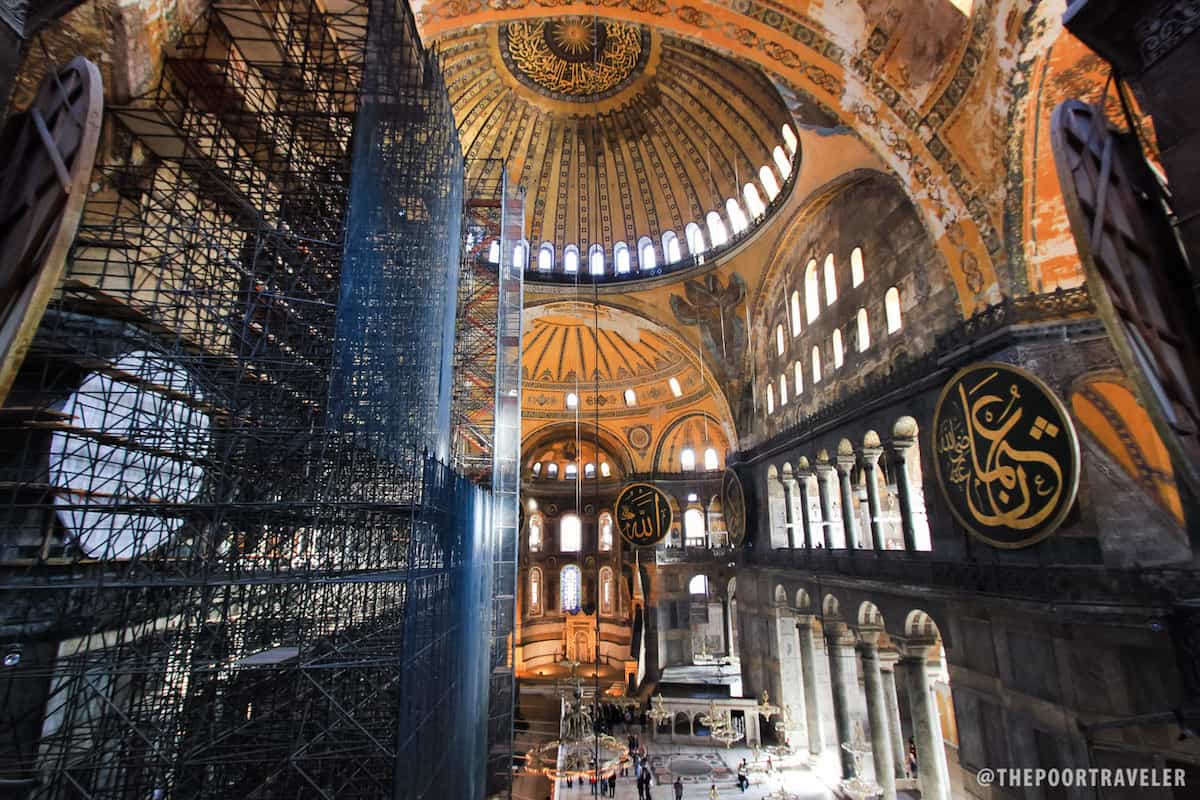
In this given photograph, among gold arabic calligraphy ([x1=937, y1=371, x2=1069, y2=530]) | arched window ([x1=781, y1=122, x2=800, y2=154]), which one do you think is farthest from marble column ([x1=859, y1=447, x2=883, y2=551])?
arched window ([x1=781, y1=122, x2=800, y2=154])

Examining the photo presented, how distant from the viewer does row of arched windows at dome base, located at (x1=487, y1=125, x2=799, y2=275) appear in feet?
51.1

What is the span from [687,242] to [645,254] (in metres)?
1.55

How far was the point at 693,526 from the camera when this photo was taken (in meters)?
24.7

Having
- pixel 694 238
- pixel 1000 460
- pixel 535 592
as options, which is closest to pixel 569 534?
pixel 535 592

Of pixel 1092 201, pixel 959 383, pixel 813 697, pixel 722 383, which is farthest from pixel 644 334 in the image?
pixel 1092 201

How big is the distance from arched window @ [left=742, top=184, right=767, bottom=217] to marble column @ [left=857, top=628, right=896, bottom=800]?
11.0 meters

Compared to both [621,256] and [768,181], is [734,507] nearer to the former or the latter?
[621,256]

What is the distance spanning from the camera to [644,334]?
866 inches

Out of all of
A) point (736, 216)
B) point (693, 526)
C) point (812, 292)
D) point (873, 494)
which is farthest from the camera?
point (693, 526)

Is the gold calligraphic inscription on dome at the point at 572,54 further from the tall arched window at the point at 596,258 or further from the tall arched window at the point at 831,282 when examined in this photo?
the tall arched window at the point at 831,282

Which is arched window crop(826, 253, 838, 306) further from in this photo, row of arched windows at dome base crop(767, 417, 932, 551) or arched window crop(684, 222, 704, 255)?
arched window crop(684, 222, 704, 255)

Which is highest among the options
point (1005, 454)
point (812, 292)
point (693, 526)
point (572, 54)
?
point (572, 54)

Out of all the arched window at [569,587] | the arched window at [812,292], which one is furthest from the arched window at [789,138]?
the arched window at [569,587]

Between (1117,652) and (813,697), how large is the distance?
9156 millimetres
